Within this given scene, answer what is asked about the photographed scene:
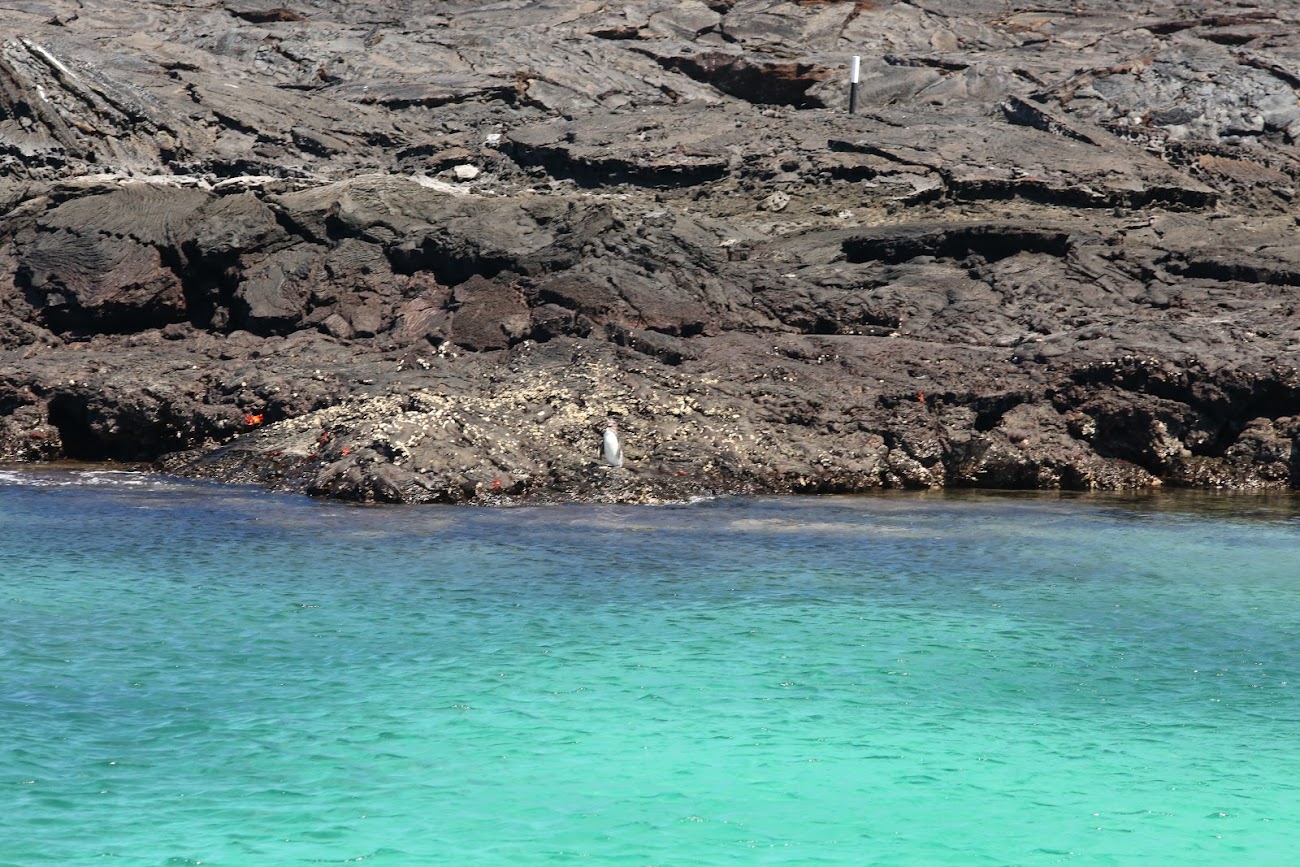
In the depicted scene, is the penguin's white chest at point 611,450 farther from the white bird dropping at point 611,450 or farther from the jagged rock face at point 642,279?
the jagged rock face at point 642,279

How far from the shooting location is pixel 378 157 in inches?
947

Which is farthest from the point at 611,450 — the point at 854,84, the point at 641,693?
the point at 854,84

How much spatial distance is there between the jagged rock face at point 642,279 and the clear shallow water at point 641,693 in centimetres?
284

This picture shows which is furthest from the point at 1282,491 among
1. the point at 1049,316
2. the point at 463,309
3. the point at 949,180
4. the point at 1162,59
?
the point at 1162,59

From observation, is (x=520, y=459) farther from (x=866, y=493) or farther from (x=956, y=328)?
(x=956, y=328)

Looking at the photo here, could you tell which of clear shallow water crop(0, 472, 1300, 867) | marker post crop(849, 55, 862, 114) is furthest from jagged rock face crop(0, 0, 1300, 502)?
clear shallow water crop(0, 472, 1300, 867)

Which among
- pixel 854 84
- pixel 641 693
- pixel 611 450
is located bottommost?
pixel 641 693

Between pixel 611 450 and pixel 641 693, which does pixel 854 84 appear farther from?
pixel 641 693

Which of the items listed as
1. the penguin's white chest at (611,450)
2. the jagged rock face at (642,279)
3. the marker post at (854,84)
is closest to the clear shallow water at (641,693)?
the penguin's white chest at (611,450)

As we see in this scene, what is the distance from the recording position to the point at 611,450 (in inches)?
569

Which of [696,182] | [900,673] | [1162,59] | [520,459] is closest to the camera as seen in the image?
[900,673]

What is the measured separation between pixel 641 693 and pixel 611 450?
21.7 ft

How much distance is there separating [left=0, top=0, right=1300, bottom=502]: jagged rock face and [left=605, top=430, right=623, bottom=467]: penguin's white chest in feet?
0.91

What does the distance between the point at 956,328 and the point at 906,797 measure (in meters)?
11.5
